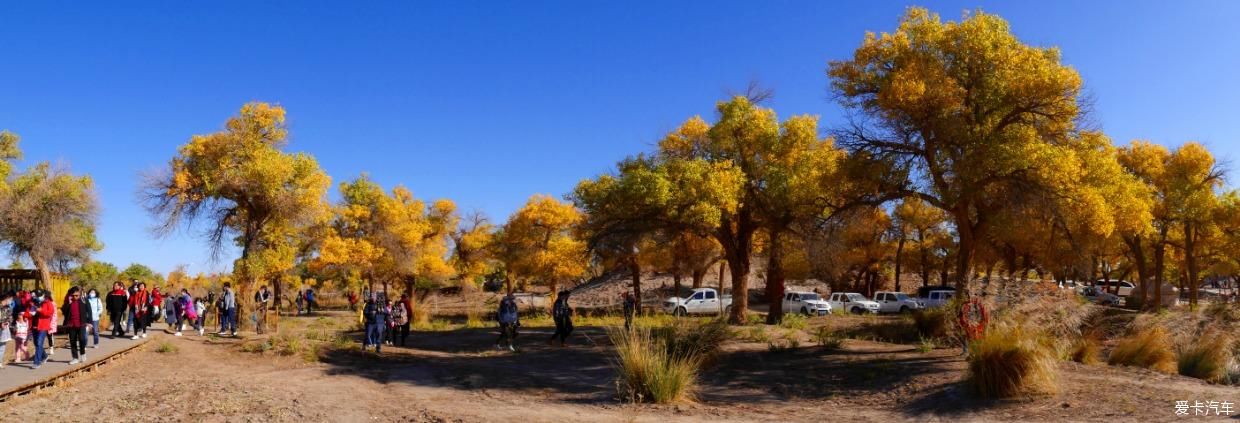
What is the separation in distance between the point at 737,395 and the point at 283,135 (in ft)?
51.4

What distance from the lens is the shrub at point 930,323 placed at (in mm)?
16609

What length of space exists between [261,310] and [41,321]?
9031 millimetres

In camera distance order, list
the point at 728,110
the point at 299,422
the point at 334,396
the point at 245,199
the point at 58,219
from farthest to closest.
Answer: the point at 58,219 < the point at 728,110 < the point at 245,199 < the point at 334,396 < the point at 299,422

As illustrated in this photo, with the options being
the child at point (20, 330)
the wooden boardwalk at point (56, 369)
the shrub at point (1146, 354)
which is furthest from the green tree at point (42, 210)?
the shrub at point (1146, 354)

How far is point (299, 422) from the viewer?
9102 mm

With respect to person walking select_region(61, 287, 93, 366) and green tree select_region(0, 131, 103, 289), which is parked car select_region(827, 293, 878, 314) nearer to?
person walking select_region(61, 287, 93, 366)

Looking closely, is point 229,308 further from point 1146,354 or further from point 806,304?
point 806,304

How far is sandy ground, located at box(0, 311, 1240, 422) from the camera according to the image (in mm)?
9297

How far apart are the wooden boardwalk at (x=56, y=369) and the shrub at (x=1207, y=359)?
17.5 meters

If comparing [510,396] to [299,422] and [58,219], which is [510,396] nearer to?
[299,422]

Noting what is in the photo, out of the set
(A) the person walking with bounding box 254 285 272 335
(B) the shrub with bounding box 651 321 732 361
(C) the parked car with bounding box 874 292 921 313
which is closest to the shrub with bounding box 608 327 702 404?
(B) the shrub with bounding box 651 321 732 361

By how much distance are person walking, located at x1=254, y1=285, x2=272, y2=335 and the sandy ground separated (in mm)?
4671

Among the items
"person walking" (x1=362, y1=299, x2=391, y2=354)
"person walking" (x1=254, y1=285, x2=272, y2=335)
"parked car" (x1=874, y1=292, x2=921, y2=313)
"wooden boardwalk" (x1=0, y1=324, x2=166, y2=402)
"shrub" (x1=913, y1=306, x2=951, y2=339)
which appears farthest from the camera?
"parked car" (x1=874, y1=292, x2=921, y2=313)

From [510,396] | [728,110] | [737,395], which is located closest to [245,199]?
[510,396]
